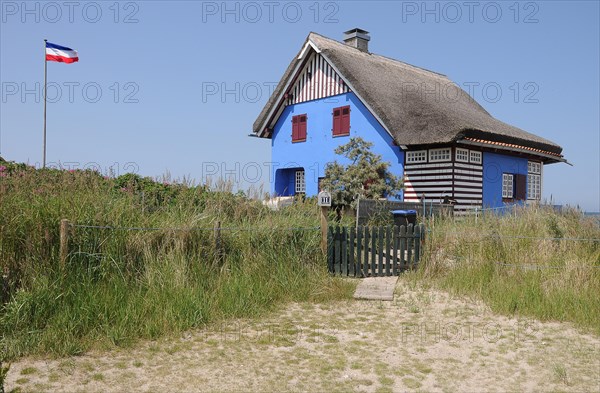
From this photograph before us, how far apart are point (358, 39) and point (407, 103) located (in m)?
6.37

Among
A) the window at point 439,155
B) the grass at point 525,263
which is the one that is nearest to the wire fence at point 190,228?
the grass at point 525,263

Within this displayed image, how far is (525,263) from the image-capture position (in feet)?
27.3

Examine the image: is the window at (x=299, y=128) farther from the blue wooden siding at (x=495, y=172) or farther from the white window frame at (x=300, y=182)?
the blue wooden siding at (x=495, y=172)

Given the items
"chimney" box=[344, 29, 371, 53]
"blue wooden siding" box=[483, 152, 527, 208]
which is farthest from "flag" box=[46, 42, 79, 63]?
"blue wooden siding" box=[483, 152, 527, 208]

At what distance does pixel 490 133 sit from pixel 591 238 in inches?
384

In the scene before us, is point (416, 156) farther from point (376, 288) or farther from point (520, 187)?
point (376, 288)

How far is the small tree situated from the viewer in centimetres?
1727

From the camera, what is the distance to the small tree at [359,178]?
1727 centimetres

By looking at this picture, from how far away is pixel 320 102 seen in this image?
21672 millimetres

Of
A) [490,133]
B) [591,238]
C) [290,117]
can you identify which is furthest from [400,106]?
[591,238]

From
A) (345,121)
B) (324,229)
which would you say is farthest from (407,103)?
(324,229)

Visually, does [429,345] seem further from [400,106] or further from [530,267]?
[400,106]

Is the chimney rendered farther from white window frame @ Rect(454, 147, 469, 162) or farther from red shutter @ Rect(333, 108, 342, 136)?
white window frame @ Rect(454, 147, 469, 162)

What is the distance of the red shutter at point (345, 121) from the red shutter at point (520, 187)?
7.33 meters
